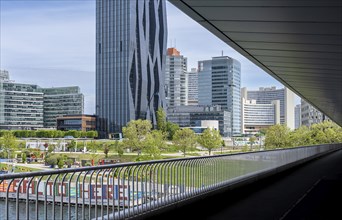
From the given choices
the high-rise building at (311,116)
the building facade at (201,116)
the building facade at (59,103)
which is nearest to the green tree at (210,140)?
the building facade at (59,103)

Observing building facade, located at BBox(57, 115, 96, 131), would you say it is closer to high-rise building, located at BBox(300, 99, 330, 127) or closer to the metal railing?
high-rise building, located at BBox(300, 99, 330, 127)

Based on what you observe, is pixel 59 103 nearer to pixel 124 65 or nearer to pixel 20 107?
pixel 124 65

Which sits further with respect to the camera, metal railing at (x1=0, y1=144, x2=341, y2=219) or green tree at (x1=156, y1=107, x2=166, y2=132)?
green tree at (x1=156, y1=107, x2=166, y2=132)

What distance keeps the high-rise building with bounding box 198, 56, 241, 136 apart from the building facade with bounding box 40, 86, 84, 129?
2608 inches

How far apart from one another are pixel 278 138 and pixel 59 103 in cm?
7276

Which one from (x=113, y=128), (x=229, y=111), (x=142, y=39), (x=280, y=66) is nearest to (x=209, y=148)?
(x=113, y=128)

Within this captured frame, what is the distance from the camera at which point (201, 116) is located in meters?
161

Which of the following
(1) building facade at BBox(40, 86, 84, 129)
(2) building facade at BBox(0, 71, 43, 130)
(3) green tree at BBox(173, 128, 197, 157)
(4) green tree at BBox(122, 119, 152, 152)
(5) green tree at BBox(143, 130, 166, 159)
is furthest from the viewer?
(1) building facade at BBox(40, 86, 84, 129)

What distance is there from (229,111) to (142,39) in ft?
192

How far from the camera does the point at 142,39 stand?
13438 cm

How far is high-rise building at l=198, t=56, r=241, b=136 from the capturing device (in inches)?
7323

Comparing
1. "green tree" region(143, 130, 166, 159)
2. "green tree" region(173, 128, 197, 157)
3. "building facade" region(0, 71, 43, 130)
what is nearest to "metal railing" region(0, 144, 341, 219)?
"green tree" region(143, 130, 166, 159)

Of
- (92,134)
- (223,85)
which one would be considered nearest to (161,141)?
(92,134)

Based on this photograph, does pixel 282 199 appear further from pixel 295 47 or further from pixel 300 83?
pixel 300 83
